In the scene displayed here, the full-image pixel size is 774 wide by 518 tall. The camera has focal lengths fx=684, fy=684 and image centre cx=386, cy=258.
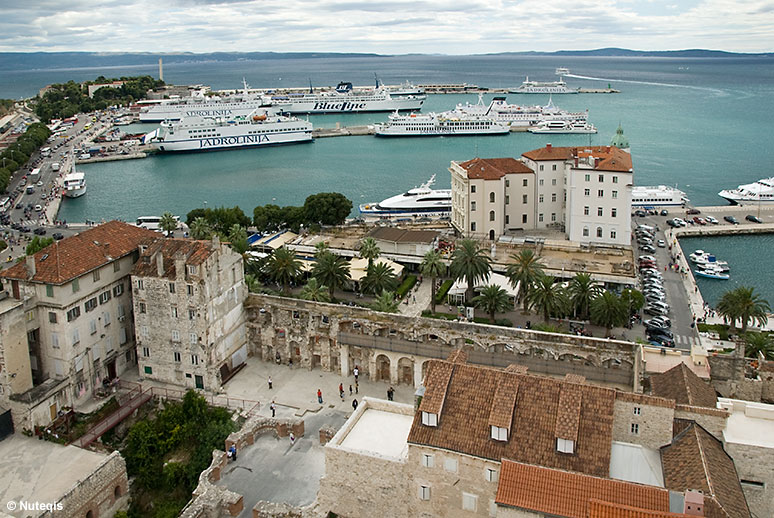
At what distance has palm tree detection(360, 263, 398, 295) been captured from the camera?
56969 mm

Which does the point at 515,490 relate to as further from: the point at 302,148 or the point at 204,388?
the point at 302,148

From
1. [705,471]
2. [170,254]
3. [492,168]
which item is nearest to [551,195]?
[492,168]

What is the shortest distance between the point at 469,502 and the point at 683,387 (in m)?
12.2

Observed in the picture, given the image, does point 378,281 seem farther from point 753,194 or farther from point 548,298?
point 753,194

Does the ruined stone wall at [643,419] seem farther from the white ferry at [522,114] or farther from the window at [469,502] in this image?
the white ferry at [522,114]

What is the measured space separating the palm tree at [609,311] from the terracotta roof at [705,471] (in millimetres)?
22016

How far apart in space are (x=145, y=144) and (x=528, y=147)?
280 ft

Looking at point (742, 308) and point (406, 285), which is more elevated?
point (742, 308)

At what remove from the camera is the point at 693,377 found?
33.7m

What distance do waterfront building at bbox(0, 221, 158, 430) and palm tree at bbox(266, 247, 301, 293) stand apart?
15.3 m

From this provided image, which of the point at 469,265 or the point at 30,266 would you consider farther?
the point at 469,265

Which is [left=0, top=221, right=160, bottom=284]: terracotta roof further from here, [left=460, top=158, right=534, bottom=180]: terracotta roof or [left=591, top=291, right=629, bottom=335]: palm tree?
[left=460, top=158, right=534, bottom=180]: terracotta roof

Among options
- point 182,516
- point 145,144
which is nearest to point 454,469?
point 182,516

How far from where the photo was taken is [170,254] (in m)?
42.7
